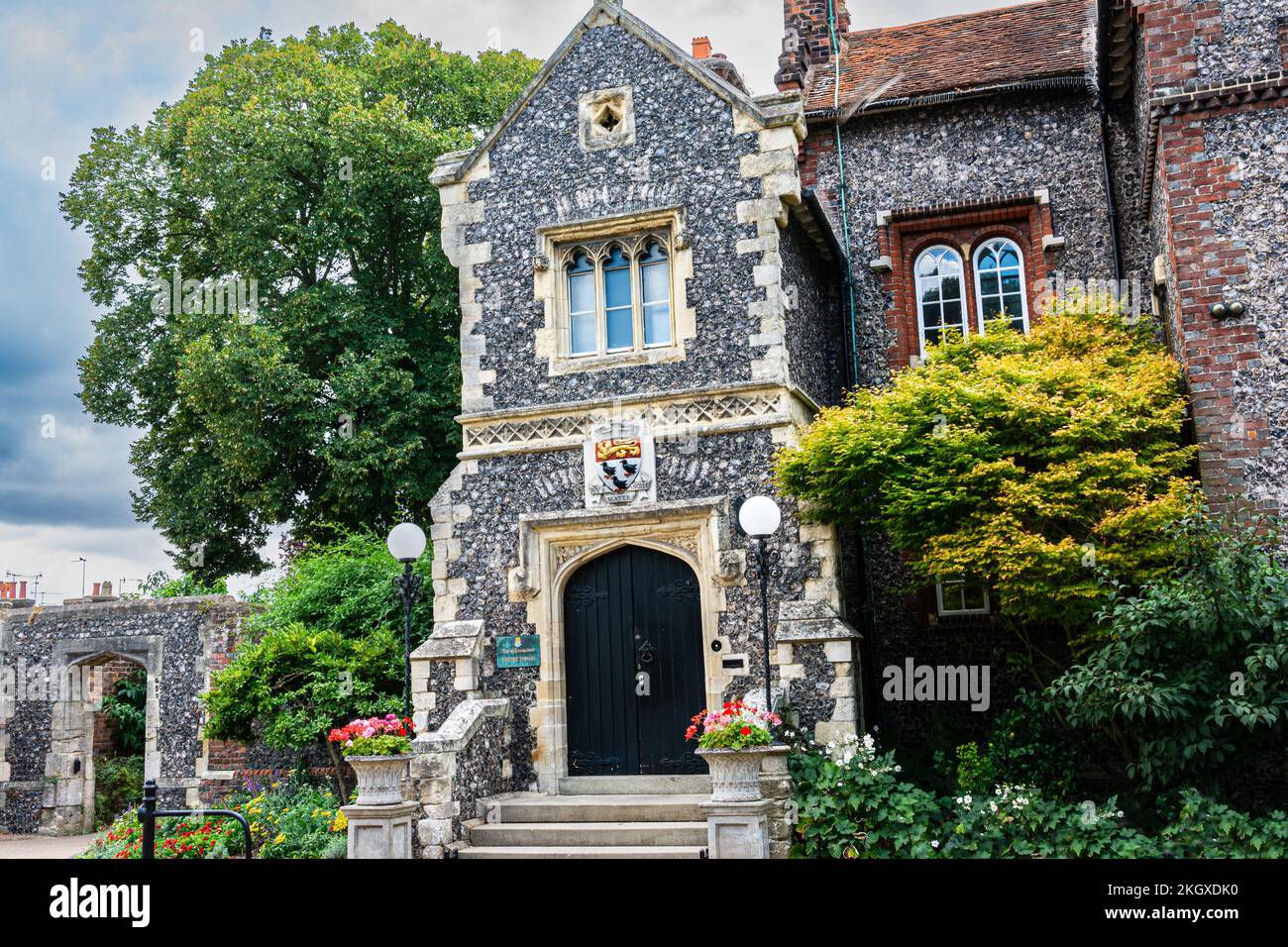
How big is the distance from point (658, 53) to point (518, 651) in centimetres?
694

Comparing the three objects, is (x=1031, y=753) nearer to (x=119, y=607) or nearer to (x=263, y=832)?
(x=263, y=832)

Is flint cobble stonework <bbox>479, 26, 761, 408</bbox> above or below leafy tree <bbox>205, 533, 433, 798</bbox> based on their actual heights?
above

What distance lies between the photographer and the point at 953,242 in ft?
50.3

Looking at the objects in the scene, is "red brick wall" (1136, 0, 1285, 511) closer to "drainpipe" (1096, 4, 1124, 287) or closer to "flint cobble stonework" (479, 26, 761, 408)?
"drainpipe" (1096, 4, 1124, 287)

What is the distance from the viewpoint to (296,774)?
15320 millimetres

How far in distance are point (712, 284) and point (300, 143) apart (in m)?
10.2

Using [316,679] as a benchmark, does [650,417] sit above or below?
above

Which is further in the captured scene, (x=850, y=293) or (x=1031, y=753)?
(x=850, y=293)

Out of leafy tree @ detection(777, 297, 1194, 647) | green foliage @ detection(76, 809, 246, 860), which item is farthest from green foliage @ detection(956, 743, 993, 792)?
green foliage @ detection(76, 809, 246, 860)

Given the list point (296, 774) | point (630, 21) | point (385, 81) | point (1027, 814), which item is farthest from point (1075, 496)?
point (385, 81)

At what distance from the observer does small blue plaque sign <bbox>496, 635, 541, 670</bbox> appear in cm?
1287

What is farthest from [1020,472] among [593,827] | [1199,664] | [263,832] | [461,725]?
[263,832]

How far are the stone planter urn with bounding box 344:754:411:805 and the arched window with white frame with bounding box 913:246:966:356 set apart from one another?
8446 millimetres

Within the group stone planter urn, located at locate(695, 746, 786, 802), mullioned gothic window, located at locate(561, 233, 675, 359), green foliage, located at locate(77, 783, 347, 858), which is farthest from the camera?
mullioned gothic window, located at locate(561, 233, 675, 359)
